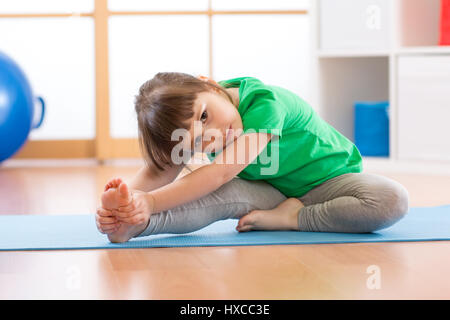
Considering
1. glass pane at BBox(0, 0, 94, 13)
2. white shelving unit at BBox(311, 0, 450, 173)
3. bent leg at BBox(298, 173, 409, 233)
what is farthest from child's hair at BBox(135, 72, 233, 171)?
glass pane at BBox(0, 0, 94, 13)

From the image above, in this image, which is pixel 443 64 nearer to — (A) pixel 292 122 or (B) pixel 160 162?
(A) pixel 292 122

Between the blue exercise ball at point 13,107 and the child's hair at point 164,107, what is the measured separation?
1.48 meters

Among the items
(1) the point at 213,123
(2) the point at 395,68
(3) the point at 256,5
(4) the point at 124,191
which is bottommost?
(4) the point at 124,191

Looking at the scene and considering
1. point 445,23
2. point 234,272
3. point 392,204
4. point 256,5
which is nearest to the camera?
point 234,272

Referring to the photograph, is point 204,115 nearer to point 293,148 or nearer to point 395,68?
point 293,148

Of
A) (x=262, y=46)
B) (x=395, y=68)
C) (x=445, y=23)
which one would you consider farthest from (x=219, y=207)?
(x=262, y=46)

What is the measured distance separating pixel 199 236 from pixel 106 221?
7.6 inches

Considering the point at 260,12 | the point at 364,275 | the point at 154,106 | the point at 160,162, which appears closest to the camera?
the point at 364,275

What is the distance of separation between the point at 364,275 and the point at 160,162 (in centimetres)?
46

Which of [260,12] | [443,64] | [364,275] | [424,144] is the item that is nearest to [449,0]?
[443,64]

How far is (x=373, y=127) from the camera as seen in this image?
2.61m

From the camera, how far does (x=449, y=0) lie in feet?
7.93

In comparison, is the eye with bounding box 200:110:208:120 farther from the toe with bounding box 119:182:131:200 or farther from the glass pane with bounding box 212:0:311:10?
the glass pane with bounding box 212:0:311:10
